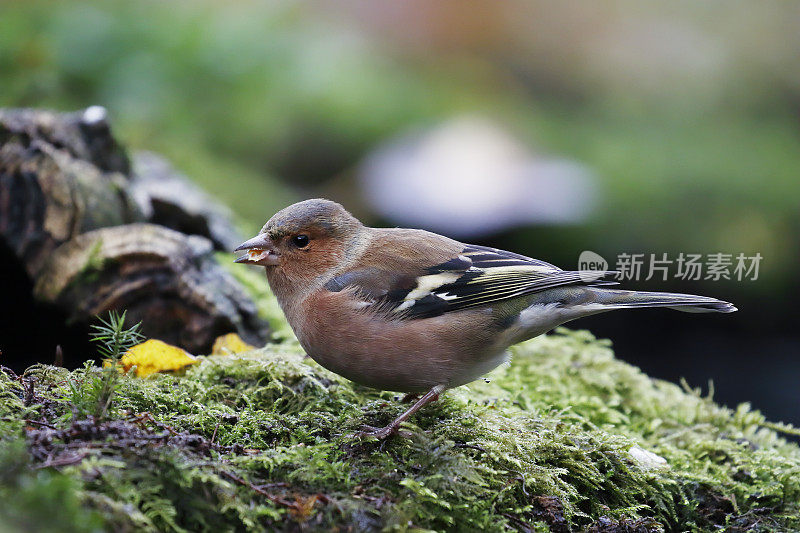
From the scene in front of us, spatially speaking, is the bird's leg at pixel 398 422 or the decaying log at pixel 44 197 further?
the decaying log at pixel 44 197

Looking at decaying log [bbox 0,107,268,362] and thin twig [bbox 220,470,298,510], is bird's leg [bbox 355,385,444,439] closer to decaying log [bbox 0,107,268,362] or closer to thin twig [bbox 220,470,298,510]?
thin twig [bbox 220,470,298,510]

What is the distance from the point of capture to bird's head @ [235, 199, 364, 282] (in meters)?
3.51

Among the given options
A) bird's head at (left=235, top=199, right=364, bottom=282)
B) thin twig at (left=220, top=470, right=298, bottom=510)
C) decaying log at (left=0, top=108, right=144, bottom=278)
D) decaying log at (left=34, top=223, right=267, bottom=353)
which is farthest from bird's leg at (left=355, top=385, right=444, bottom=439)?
decaying log at (left=0, top=108, right=144, bottom=278)

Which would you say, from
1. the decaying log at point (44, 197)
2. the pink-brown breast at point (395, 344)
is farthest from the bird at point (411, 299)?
the decaying log at point (44, 197)

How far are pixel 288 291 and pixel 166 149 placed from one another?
481 centimetres

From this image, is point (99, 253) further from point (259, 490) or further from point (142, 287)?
point (259, 490)

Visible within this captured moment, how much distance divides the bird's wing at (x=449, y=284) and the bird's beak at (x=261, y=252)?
0.36 meters

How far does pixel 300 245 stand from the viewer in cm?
356

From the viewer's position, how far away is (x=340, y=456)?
2695 millimetres

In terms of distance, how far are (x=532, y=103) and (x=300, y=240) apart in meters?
10.5

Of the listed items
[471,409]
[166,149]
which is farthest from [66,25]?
[471,409]

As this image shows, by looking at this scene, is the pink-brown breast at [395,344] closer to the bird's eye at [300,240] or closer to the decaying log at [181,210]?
the bird's eye at [300,240]

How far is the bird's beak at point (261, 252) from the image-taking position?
11.4 ft

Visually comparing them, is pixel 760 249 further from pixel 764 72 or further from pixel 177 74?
pixel 177 74
